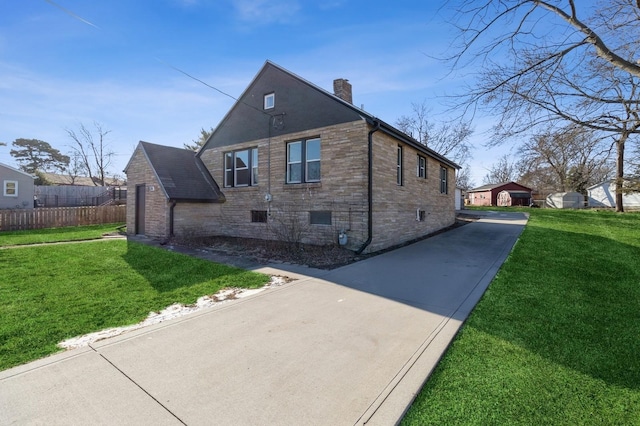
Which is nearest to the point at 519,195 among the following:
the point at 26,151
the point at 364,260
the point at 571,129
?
the point at 571,129

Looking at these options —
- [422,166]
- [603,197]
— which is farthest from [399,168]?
[603,197]

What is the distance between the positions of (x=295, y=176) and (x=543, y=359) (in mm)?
9661

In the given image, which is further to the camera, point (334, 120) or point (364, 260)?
point (334, 120)

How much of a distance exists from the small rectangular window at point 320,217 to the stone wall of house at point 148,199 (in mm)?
6151

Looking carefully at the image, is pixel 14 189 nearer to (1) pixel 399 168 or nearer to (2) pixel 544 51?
(1) pixel 399 168

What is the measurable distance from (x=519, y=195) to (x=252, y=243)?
→ 5010 cm

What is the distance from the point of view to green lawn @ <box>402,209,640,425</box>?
7.79 feet

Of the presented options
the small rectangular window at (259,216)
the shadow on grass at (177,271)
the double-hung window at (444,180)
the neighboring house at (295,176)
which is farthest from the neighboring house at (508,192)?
the shadow on grass at (177,271)

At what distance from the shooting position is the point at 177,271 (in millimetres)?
7156

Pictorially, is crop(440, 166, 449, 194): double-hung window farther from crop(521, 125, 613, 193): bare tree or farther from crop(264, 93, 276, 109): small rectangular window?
crop(264, 93, 276, 109): small rectangular window

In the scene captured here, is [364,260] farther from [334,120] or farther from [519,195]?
[519,195]

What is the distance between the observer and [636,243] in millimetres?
10805

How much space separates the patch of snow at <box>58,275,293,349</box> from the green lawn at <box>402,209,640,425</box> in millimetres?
3645

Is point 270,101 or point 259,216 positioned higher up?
point 270,101
